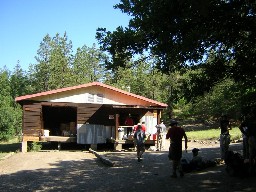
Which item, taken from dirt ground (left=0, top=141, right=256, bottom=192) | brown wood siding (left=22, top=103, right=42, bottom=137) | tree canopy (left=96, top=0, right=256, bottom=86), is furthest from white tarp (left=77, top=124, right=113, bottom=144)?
tree canopy (left=96, top=0, right=256, bottom=86)

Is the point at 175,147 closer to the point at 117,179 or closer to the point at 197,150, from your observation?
the point at 197,150

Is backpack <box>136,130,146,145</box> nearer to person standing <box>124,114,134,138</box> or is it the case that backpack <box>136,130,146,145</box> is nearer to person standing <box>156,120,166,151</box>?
person standing <box>156,120,166,151</box>

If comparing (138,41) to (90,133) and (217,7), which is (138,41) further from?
(90,133)

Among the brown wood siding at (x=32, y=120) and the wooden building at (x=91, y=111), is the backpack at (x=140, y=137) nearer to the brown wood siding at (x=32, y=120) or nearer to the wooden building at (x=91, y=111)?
the wooden building at (x=91, y=111)

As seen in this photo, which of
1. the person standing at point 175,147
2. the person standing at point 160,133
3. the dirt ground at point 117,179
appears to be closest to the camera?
the dirt ground at point 117,179

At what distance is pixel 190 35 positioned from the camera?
679 centimetres

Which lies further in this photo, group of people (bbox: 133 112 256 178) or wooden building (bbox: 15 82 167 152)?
wooden building (bbox: 15 82 167 152)

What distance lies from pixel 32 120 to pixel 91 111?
4.06 m

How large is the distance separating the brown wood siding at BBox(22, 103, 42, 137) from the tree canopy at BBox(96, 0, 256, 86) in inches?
644

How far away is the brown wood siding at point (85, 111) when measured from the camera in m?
24.0

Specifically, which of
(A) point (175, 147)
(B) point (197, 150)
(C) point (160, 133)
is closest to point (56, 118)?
(C) point (160, 133)

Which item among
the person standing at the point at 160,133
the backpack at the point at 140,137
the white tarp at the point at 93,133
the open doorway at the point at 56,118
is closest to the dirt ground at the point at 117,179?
the backpack at the point at 140,137

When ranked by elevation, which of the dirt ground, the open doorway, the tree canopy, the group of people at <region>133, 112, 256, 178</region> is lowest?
the dirt ground

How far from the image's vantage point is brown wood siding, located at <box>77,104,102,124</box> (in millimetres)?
24000
